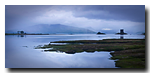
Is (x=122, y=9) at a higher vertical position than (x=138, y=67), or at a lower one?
higher

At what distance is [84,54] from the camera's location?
2473cm

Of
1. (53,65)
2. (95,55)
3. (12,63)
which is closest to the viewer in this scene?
(53,65)

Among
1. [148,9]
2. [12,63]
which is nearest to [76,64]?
[12,63]

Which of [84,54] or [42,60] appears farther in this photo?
[84,54]

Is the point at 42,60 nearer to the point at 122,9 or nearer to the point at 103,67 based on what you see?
the point at 103,67

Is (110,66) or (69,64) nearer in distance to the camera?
(110,66)

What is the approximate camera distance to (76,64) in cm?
2078

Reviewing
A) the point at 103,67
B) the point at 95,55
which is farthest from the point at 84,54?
the point at 103,67

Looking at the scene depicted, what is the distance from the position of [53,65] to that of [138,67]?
42.5ft
